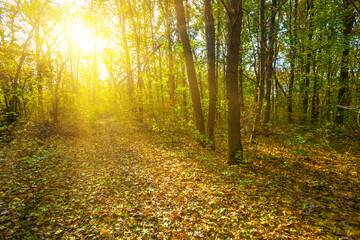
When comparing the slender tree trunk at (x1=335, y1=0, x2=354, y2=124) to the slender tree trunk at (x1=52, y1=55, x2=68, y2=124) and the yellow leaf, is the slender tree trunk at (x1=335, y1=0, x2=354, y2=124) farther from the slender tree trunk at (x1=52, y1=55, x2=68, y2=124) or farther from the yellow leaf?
the slender tree trunk at (x1=52, y1=55, x2=68, y2=124)

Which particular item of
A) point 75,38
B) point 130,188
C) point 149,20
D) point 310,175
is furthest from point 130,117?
point 310,175

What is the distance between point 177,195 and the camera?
5012 mm

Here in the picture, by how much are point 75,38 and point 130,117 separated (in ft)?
25.0

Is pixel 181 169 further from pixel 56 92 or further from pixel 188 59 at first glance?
pixel 56 92

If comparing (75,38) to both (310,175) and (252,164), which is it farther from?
(310,175)

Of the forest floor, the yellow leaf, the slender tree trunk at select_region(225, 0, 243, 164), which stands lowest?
the yellow leaf

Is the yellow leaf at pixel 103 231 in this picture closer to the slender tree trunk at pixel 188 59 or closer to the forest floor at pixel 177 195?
the forest floor at pixel 177 195

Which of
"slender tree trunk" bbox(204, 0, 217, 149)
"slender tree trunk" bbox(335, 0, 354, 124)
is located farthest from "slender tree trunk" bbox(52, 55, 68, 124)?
"slender tree trunk" bbox(335, 0, 354, 124)

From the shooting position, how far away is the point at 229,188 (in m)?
5.14

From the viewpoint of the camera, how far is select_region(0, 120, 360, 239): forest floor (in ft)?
12.0

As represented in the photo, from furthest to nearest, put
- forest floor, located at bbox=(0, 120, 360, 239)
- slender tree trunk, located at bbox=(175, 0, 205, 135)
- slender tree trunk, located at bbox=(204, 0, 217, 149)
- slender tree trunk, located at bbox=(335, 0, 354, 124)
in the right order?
slender tree trunk, located at bbox=(335, 0, 354, 124) → slender tree trunk, located at bbox=(204, 0, 217, 149) → slender tree trunk, located at bbox=(175, 0, 205, 135) → forest floor, located at bbox=(0, 120, 360, 239)

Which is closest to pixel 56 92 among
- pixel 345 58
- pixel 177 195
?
pixel 177 195

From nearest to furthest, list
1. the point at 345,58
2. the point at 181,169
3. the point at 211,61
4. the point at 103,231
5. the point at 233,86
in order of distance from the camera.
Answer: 1. the point at 103,231
2. the point at 233,86
3. the point at 181,169
4. the point at 211,61
5. the point at 345,58

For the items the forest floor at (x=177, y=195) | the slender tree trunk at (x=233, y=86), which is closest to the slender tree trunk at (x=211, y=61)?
the forest floor at (x=177, y=195)
